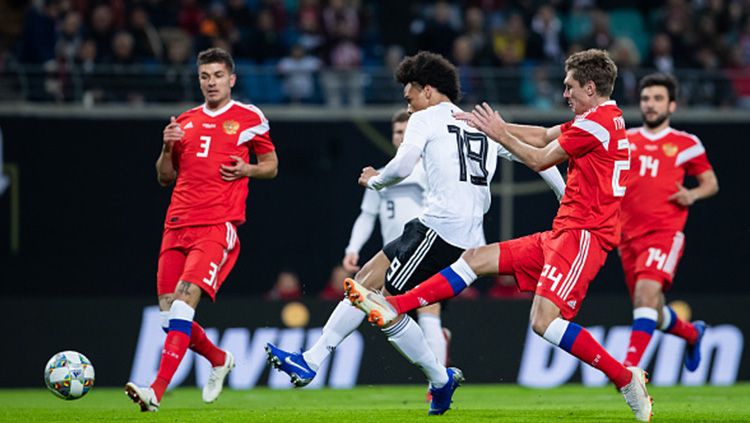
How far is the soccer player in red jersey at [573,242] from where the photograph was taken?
8.73m

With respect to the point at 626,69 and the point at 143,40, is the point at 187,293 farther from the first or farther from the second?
the point at 626,69

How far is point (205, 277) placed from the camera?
10.1m

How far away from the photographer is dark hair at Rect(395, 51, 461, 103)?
31.0 feet

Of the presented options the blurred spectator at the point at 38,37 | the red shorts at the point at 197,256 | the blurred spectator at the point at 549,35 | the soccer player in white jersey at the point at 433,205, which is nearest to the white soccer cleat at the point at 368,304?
the soccer player in white jersey at the point at 433,205

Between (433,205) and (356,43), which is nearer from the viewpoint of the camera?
(433,205)

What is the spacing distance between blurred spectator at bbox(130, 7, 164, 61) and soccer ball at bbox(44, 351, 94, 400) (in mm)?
8610

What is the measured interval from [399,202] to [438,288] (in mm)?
3071

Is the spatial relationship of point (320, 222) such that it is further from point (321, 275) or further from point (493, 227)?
point (493, 227)

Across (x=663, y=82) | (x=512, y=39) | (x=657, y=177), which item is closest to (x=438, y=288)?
(x=657, y=177)

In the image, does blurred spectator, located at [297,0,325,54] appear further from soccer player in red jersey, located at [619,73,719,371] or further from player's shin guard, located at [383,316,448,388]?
player's shin guard, located at [383,316,448,388]

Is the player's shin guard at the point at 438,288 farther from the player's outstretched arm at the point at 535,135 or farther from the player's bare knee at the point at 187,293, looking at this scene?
the player's bare knee at the point at 187,293

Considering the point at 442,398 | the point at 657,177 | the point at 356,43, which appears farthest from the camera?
the point at 356,43

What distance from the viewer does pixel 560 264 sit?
8.86 m

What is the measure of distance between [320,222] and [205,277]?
7529mm
